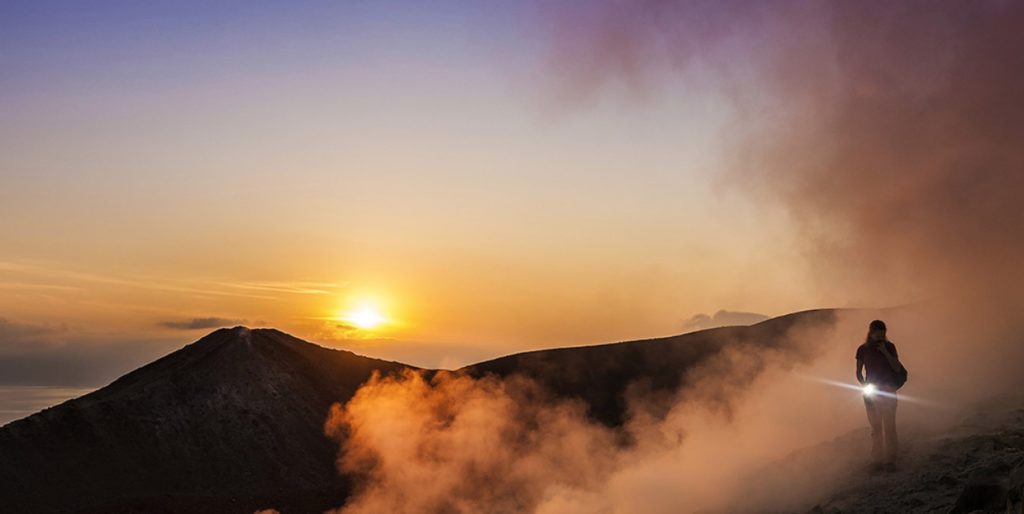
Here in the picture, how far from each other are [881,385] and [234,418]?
35.5 metres

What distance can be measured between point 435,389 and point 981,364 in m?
29.8

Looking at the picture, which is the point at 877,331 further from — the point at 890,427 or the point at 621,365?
the point at 621,365

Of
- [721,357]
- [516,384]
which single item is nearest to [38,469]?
[516,384]

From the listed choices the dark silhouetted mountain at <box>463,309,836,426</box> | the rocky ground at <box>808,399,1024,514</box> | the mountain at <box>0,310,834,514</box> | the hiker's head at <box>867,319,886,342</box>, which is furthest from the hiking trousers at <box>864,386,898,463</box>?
the dark silhouetted mountain at <box>463,309,836,426</box>

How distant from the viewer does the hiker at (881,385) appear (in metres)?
13.3

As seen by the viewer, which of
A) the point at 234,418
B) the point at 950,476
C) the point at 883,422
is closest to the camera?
the point at 950,476

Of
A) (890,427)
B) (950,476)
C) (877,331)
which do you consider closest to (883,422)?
(890,427)

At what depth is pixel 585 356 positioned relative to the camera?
49062 millimetres

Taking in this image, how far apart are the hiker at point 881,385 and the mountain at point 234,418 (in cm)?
2277

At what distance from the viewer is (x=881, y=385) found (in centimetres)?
1342

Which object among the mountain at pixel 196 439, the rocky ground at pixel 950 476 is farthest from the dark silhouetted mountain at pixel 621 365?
the rocky ground at pixel 950 476

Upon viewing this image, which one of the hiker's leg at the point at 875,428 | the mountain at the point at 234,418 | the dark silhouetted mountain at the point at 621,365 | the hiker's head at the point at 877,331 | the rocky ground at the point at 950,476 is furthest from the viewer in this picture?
the dark silhouetted mountain at the point at 621,365

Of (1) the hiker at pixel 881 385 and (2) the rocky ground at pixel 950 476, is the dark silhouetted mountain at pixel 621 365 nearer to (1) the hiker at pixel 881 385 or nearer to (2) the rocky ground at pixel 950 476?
(2) the rocky ground at pixel 950 476

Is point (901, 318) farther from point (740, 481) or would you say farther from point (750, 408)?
point (740, 481)
